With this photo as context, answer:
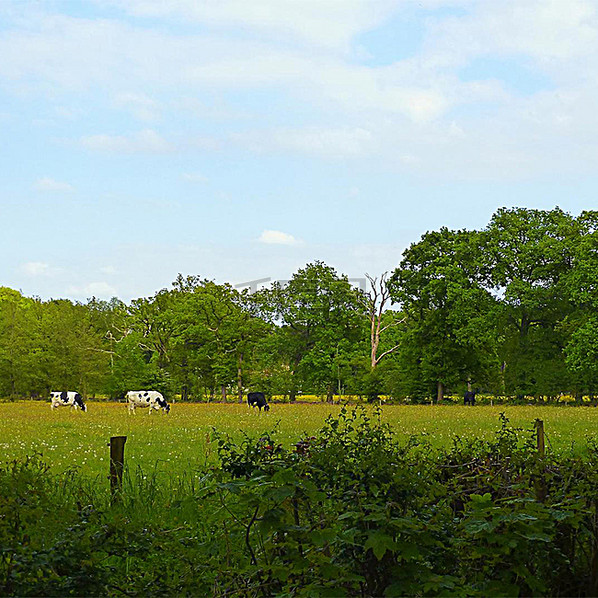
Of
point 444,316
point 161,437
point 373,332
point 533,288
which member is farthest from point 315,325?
point 161,437

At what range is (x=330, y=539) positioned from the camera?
4055mm

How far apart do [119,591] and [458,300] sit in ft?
167

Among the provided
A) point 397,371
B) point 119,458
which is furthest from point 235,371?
point 119,458

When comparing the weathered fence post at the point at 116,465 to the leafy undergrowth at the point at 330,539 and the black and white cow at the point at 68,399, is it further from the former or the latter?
the black and white cow at the point at 68,399

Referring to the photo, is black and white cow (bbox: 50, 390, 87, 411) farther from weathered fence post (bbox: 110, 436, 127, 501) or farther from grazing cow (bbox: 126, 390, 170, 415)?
weathered fence post (bbox: 110, 436, 127, 501)

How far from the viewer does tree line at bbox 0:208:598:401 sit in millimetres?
53844

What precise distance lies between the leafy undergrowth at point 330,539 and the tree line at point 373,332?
48.0m

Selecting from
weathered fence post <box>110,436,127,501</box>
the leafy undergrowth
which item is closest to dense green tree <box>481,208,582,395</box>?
weathered fence post <box>110,436,127,501</box>

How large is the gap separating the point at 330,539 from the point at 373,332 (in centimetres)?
6059

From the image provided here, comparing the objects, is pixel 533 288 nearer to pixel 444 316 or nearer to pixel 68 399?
pixel 444 316

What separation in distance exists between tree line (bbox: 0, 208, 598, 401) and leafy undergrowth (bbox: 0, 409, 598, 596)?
1891 inches

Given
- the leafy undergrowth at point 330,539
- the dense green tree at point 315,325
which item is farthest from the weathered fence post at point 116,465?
the dense green tree at point 315,325

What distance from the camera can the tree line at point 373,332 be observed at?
53.8 m

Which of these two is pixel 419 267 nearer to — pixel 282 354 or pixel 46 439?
pixel 282 354
